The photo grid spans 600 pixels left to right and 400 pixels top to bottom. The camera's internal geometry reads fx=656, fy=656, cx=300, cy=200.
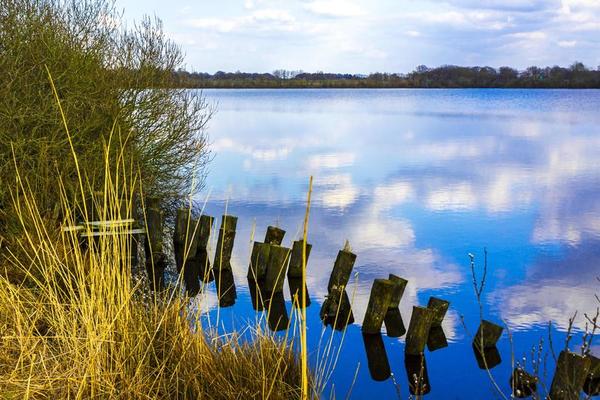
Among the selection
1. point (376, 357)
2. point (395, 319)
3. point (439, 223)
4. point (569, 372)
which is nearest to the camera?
point (569, 372)

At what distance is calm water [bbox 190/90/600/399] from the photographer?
912 centimetres

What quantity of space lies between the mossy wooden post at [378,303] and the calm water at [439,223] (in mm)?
395

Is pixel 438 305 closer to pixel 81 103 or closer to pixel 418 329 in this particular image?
pixel 418 329

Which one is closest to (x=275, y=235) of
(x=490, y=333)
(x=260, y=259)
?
(x=260, y=259)

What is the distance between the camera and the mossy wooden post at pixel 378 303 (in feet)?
26.3

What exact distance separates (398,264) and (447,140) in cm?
2889

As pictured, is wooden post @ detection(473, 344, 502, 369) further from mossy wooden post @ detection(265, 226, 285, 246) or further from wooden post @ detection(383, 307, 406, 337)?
mossy wooden post @ detection(265, 226, 285, 246)

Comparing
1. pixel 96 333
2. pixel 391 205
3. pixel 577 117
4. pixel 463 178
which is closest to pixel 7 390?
pixel 96 333

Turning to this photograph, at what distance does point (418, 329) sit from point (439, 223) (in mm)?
10631

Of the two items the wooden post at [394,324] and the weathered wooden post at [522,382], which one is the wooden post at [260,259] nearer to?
the wooden post at [394,324]

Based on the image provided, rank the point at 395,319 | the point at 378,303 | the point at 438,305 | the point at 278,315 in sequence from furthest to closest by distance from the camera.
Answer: the point at 278,315, the point at 395,319, the point at 378,303, the point at 438,305

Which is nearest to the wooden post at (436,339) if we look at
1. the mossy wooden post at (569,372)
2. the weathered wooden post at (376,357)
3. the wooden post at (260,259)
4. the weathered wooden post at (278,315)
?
the weathered wooden post at (376,357)

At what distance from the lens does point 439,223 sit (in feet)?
59.4

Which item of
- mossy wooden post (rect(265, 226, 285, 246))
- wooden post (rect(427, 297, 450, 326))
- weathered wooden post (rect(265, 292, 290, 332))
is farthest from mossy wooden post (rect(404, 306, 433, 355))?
mossy wooden post (rect(265, 226, 285, 246))
